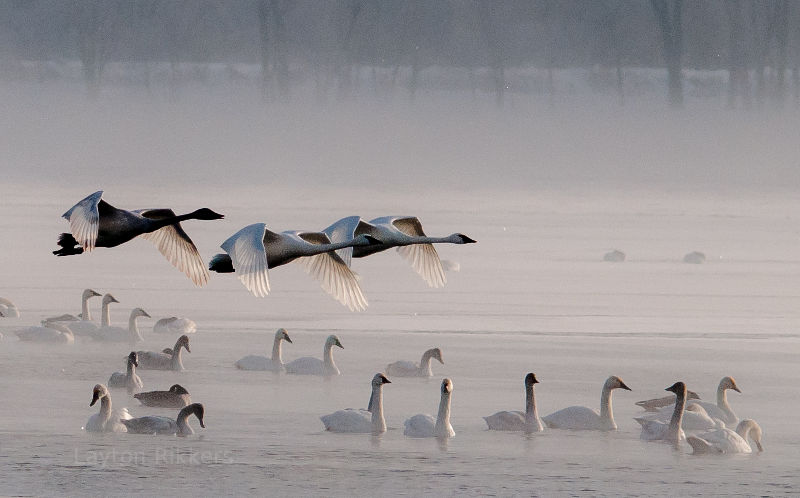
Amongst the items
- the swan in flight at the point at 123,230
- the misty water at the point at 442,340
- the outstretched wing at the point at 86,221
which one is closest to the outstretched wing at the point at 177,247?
the swan in flight at the point at 123,230

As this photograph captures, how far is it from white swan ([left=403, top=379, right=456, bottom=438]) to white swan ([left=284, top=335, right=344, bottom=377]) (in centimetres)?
272

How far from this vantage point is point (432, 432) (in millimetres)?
11844

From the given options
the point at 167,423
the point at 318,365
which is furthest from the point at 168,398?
the point at 318,365

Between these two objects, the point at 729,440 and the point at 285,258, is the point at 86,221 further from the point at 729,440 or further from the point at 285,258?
the point at 729,440

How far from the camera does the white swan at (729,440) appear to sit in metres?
11.7

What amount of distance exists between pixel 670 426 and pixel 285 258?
209 inches

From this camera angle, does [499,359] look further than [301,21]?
No

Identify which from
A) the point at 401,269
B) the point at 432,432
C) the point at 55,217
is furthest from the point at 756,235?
the point at 432,432

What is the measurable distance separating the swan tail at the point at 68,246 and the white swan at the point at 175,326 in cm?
985

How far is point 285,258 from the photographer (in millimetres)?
7395

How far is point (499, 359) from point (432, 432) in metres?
3.92

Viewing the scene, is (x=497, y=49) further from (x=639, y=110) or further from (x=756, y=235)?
(x=756, y=235)

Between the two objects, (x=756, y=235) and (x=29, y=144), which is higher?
(x=29, y=144)

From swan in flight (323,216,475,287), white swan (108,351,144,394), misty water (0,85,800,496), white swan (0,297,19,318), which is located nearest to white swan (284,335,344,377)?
misty water (0,85,800,496)
